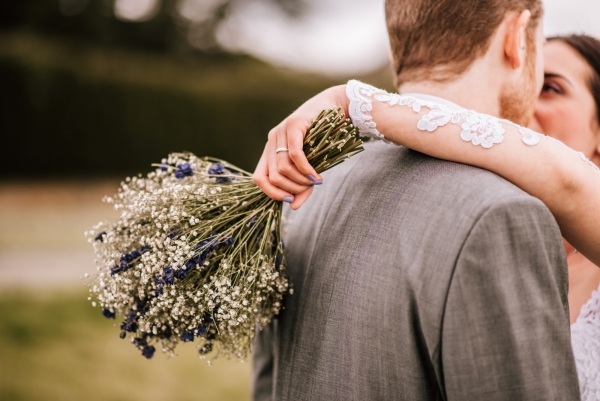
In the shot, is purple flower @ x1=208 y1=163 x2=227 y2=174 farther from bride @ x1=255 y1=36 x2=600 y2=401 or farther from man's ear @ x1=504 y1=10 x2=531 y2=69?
man's ear @ x1=504 y1=10 x2=531 y2=69

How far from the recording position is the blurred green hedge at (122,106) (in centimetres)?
1311

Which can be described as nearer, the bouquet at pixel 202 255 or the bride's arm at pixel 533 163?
the bride's arm at pixel 533 163

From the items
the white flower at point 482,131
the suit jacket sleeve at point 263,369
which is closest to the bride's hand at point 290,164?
the white flower at point 482,131

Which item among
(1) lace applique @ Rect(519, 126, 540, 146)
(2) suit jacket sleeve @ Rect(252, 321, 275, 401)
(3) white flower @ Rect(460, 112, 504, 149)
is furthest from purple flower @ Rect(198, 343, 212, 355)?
(1) lace applique @ Rect(519, 126, 540, 146)

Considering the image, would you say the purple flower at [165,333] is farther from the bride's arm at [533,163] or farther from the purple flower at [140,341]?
the bride's arm at [533,163]

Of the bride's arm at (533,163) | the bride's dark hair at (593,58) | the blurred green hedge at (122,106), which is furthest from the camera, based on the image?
the blurred green hedge at (122,106)

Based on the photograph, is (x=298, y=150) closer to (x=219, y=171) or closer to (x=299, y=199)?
(x=299, y=199)

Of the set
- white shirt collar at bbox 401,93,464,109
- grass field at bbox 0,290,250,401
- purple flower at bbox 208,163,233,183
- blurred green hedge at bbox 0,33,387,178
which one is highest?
blurred green hedge at bbox 0,33,387,178

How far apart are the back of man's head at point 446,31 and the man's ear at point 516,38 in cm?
4

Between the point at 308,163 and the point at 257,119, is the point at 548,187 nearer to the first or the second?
the point at 308,163

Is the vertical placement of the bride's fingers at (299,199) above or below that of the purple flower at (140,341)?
above

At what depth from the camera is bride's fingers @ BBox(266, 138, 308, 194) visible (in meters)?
1.68

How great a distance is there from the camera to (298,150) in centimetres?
165

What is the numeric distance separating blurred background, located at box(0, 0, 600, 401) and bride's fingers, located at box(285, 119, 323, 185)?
5.03 m
